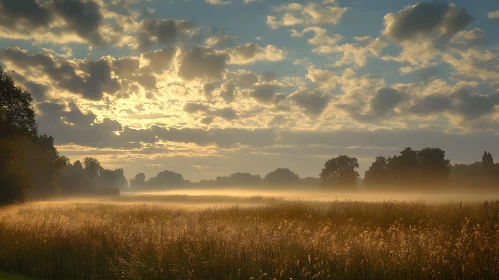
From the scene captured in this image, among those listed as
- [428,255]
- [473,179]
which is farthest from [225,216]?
[473,179]

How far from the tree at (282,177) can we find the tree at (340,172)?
57.8m

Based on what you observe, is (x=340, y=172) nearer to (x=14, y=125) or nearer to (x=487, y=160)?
(x=487, y=160)

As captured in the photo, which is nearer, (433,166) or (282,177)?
(433,166)

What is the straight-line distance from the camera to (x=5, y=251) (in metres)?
12.9

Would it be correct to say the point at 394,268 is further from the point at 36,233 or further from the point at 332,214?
the point at 36,233

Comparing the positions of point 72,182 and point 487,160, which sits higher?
point 487,160

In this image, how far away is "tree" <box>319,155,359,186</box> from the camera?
3292 inches

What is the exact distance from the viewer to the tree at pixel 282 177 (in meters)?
147

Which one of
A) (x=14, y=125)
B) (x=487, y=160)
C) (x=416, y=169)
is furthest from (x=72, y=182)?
(x=487, y=160)

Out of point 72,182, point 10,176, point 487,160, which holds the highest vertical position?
point 487,160

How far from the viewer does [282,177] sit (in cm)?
14975

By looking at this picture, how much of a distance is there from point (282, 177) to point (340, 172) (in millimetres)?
66008

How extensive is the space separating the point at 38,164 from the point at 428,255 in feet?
229

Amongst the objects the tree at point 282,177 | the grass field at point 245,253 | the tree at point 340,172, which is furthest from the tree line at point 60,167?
the tree at point 282,177
